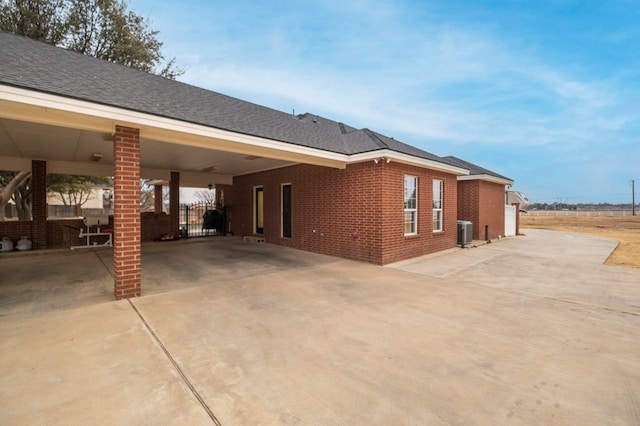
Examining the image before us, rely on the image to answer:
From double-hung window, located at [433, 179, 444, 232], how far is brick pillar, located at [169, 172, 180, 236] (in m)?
10.4

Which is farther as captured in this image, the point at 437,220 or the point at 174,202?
the point at 174,202

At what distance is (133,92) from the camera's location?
504 centimetres

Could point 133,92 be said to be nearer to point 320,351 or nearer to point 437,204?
point 320,351

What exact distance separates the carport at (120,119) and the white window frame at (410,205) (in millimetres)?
2139

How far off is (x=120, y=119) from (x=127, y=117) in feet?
0.32

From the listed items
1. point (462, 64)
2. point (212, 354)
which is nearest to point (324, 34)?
point (462, 64)

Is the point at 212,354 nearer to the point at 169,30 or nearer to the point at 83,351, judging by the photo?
the point at 83,351

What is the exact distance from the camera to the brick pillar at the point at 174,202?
12.4 m

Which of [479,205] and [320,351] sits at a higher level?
[479,205]

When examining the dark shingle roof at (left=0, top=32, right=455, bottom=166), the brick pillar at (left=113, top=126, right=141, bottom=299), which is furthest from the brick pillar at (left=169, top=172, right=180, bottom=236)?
the brick pillar at (left=113, top=126, right=141, bottom=299)

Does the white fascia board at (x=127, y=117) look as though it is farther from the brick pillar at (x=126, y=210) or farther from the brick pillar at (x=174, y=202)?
the brick pillar at (x=174, y=202)

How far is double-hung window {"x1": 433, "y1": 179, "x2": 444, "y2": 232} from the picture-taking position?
31.8 ft

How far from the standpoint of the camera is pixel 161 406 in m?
2.13

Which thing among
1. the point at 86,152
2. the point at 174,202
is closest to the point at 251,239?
the point at 174,202
